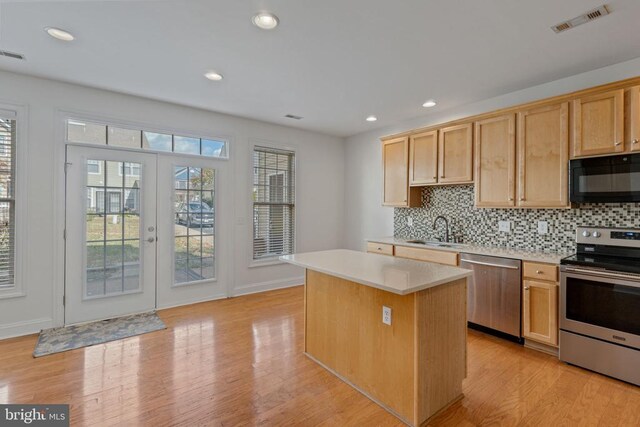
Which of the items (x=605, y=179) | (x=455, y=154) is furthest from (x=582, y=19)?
(x=455, y=154)

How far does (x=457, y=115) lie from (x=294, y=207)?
287cm

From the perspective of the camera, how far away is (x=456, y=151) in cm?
380

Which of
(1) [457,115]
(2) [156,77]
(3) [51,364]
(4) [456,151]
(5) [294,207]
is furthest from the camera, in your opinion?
(5) [294,207]

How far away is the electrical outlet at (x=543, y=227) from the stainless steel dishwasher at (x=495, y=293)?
68cm

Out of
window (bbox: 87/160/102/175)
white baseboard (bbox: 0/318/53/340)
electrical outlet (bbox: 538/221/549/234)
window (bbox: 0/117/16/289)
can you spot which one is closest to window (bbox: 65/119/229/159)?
window (bbox: 87/160/102/175)

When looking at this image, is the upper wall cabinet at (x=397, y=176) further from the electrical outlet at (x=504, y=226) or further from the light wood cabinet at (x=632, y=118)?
the light wood cabinet at (x=632, y=118)

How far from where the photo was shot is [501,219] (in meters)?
3.69

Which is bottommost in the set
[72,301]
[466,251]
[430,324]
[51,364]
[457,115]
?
[51,364]

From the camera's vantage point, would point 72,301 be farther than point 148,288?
No

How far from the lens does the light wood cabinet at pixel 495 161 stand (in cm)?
327

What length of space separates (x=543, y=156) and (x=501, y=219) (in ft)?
2.98

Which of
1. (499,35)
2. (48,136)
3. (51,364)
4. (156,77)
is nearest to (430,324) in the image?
(499,35)

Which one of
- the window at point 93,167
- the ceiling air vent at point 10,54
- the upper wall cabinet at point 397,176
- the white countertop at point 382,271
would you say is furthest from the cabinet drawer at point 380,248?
the ceiling air vent at point 10,54

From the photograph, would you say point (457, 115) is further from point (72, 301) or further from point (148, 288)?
point (72, 301)
